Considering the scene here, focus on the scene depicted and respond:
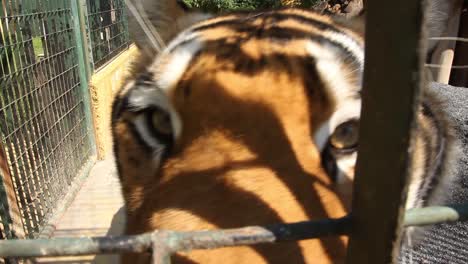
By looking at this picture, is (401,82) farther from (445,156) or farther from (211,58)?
(445,156)

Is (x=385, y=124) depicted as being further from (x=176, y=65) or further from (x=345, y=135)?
(x=176, y=65)

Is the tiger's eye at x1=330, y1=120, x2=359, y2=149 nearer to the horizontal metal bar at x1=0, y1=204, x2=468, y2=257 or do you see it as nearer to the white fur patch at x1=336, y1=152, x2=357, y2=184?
the white fur patch at x1=336, y1=152, x2=357, y2=184

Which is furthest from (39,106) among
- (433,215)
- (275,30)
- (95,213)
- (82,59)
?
(433,215)

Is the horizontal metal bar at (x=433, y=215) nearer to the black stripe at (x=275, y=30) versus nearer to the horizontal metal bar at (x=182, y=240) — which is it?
the horizontal metal bar at (x=182, y=240)

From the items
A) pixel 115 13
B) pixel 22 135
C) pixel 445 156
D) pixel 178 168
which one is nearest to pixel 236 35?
pixel 178 168

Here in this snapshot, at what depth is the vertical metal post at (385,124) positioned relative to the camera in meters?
0.45

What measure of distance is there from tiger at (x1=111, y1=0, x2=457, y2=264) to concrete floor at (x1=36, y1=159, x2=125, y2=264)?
6.91 ft

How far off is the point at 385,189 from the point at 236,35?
699 millimetres

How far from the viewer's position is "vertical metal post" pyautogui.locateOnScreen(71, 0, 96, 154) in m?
4.52

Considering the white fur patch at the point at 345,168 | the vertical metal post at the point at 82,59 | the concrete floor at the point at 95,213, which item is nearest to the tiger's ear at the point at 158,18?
the white fur patch at the point at 345,168

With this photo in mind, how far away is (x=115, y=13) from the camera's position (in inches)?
235

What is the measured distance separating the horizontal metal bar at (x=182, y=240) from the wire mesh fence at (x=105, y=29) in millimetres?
4584

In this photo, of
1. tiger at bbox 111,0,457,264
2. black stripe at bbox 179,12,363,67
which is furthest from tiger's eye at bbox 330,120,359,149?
black stripe at bbox 179,12,363,67

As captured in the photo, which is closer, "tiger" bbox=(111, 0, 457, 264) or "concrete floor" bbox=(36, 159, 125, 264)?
"tiger" bbox=(111, 0, 457, 264)
